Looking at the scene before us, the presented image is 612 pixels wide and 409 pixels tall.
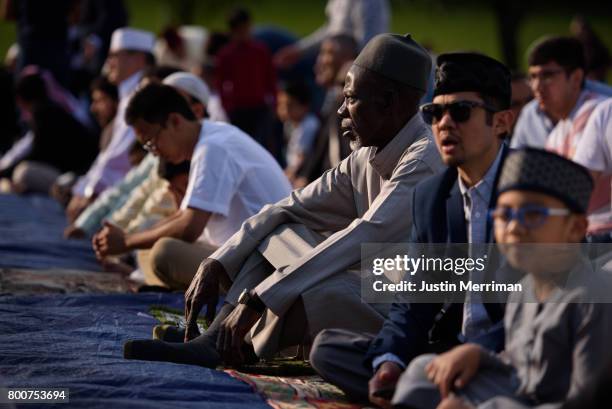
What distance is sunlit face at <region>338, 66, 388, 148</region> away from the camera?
4520mm

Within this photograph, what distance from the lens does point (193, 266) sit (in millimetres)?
5754

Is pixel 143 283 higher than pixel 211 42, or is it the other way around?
pixel 211 42

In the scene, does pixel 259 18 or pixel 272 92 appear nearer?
pixel 272 92

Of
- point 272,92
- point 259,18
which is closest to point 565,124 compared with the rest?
point 272,92

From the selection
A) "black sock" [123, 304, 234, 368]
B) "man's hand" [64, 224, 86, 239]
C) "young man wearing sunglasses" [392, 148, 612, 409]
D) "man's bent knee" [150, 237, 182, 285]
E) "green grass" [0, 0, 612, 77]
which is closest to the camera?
"young man wearing sunglasses" [392, 148, 612, 409]

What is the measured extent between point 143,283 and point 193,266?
38.9 inches

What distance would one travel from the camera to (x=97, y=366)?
165 inches

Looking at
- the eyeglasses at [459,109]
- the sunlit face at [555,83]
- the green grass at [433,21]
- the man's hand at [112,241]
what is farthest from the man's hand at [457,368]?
the green grass at [433,21]

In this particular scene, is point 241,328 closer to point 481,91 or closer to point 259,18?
point 481,91

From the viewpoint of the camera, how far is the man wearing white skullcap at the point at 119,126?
29.9 feet

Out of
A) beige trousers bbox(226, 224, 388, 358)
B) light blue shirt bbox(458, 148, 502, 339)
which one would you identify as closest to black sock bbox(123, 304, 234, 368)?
beige trousers bbox(226, 224, 388, 358)

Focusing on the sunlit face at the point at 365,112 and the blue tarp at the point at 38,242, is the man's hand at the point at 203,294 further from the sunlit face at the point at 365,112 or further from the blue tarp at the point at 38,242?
the blue tarp at the point at 38,242

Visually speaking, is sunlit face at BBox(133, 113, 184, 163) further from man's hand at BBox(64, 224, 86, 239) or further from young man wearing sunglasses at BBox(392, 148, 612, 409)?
young man wearing sunglasses at BBox(392, 148, 612, 409)

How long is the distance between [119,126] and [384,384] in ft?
20.2
